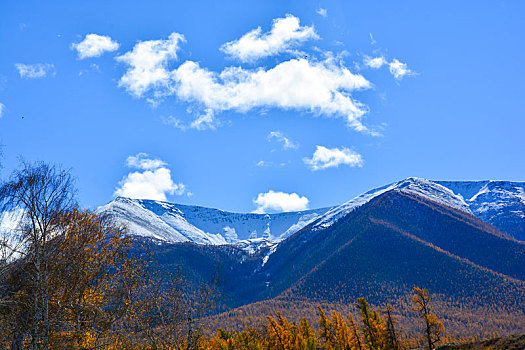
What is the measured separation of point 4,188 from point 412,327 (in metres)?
220

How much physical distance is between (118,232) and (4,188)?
9.11 metres

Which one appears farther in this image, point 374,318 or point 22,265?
point 374,318

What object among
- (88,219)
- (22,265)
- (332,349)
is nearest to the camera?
(22,265)

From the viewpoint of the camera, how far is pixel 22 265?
14875 mm

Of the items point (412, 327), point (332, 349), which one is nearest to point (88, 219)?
point (332, 349)

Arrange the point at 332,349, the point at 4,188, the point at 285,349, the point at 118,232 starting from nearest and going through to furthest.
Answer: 1. the point at 4,188
2. the point at 118,232
3. the point at 285,349
4. the point at 332,349

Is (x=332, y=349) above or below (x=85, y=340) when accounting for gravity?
below

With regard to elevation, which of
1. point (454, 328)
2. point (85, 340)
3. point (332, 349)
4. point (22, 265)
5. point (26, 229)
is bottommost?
point (454, 328)

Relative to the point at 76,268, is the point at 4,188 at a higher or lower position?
higher

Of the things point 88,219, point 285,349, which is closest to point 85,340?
point 88,219

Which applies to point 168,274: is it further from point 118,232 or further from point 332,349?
point 332,349

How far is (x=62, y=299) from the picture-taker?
1692cm

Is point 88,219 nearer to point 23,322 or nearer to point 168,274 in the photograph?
point 23,322

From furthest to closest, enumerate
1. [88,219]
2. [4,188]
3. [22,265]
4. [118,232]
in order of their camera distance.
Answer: [118,232], [88,219], [22,265], [4,188]
